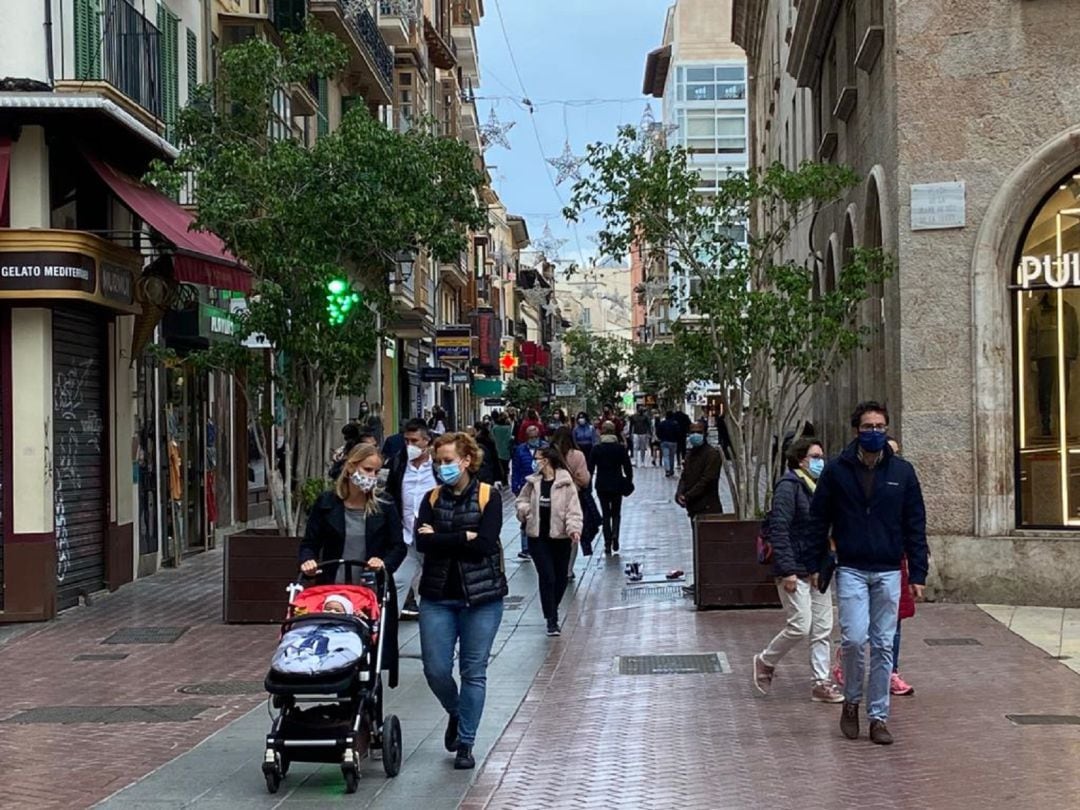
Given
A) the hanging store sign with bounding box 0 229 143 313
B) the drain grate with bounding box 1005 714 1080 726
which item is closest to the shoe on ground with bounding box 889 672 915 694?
the drain grate with bounding box 1005 714 1080 726

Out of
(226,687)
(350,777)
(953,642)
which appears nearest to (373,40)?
(953,642)

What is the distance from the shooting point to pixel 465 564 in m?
8.81

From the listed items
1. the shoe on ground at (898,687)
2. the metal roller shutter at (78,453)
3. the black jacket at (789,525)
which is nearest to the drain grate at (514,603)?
the metal roller shutter at (78,453)

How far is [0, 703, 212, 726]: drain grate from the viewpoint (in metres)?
10.6

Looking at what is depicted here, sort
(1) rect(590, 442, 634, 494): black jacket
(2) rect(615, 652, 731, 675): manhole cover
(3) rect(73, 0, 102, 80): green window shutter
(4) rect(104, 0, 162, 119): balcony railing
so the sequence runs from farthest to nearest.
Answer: (1) rect(590, 442, 634, 494): black jacket, (4) rect(104, 0, 162, 119): balcony railing, (3) rect(73, 0, 102, 80): green window shutter, (2) rect(615, 652, 731, 675): manhole cover

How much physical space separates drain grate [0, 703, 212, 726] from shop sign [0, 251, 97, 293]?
5.36 meters

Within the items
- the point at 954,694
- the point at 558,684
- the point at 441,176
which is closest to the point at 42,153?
→ the point at 441,176

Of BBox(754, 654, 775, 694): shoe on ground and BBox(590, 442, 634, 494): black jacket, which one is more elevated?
BBox(590, 442, 634, 494): black jacket

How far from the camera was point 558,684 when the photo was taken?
1163 cm

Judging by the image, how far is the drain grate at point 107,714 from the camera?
419 inches

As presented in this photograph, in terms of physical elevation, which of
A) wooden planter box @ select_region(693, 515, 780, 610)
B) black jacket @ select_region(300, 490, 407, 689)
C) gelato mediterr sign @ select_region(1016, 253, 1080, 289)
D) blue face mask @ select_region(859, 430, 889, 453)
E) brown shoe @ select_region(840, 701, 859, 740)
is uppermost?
gelato mediterr sign @ select_region(1016, 253, 1080, 289)

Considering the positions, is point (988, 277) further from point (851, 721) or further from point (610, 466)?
point (851, 721)

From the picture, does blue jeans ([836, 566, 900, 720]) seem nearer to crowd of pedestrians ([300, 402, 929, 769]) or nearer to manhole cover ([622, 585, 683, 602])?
crowd of pedestrians ([300, 402, 929, 769])

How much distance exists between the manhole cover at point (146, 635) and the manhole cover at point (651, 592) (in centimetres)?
455
